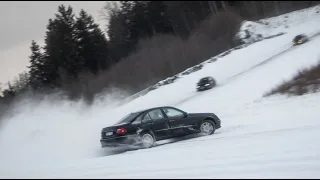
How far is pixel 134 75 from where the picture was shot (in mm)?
41812

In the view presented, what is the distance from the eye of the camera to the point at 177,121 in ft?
44.7

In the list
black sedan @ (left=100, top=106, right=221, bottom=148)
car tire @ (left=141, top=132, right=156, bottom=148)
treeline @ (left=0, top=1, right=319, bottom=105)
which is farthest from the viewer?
treeline @ (left=0, top=1, right=319, bottom=105)

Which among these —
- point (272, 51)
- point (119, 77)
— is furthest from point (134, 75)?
point (272, 51)

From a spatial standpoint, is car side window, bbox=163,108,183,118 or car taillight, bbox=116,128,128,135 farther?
car side window, bbox=163,108,183,118

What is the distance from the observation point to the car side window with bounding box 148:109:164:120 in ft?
43.4

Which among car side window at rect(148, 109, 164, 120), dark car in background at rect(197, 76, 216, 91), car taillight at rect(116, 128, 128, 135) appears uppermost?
dark car in background at rect(197, 76, 216, 91)

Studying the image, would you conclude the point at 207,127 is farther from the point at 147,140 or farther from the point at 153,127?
the point at 147,140

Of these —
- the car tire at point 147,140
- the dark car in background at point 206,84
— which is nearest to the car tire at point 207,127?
the car tire at point 147,140

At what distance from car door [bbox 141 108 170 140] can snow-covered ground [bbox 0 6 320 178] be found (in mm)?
628

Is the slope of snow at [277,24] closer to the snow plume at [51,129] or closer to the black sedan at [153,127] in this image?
the snow plume at [51,129]

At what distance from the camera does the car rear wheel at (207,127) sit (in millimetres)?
14195

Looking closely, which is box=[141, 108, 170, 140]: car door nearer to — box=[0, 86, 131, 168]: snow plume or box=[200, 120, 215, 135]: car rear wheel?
box=[200, 120, 215, 135]: car rear wheel

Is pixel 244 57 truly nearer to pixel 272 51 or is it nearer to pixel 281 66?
pixel 272 51

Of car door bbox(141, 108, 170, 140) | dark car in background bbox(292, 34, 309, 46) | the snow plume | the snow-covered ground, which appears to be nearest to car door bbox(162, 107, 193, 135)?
car door bbox(141, 108, 170, 140)
